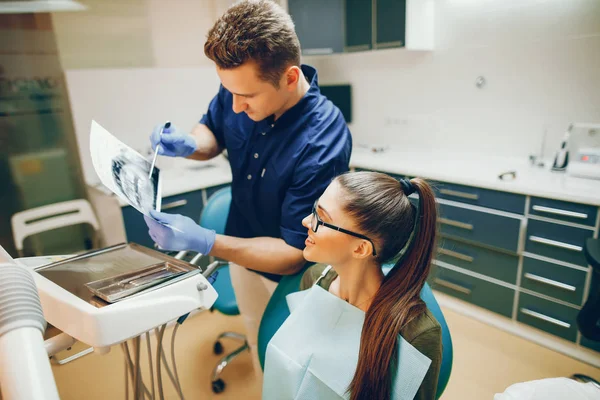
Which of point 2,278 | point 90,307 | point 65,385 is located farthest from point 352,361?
point 65,385

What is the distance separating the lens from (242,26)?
1.18 m

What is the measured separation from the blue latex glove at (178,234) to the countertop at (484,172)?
1.70m

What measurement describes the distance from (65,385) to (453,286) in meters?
2.30

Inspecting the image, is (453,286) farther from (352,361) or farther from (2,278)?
(2,278)

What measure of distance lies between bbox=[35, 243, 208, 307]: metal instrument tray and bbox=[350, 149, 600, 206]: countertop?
1.82 m

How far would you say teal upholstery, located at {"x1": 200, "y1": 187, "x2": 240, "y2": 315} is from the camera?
1.94m

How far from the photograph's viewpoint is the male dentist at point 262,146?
1.20m

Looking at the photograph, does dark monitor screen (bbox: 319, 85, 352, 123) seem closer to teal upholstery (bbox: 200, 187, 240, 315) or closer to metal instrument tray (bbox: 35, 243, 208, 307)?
teal upholstery (bbox: 200, 187, 240, 315)

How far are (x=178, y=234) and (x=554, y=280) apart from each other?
6.57ft

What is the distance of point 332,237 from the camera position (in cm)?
110

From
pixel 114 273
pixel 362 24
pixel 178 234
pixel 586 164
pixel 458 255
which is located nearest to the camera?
pixel 114 273

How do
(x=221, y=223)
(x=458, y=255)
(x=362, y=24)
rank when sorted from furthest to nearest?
(x=362, y=24) < (x=458, y=255) < (x=221, y=223)

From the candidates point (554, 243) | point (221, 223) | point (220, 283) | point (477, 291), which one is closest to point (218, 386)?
point (220, 283)

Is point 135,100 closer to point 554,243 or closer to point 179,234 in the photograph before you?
point 179,234
